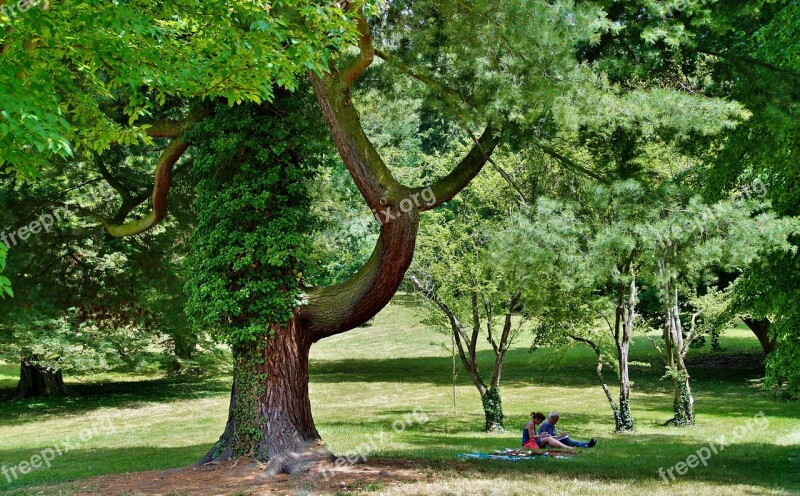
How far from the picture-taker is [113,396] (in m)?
29.1

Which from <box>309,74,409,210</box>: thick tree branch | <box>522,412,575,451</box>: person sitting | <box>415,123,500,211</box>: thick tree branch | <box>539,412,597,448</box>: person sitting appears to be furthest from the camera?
<box>539,412,597,448</box>: person sitting

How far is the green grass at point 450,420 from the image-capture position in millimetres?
10883

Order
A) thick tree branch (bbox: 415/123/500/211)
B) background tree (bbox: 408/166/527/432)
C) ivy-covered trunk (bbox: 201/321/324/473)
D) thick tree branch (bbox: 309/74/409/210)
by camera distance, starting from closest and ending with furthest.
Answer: thick tree branch (bbox: 309/74/409/210)
ivy-covered trunk (bbox: 201/321/324/473)
thick tree branch (bbox: 415/123/500/211)
background tree (bbox: 408/166/527/432)

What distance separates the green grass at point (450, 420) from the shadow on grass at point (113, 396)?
0.26ft

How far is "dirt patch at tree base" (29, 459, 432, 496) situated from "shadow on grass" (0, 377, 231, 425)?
15030mm

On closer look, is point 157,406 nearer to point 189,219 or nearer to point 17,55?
point 189,219

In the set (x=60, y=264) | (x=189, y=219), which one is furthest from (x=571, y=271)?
(x=60, y=264)

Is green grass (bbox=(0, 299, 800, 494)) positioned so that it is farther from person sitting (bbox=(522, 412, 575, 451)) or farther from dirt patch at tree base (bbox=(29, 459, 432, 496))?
person sitting (bbox=(522, 412, 575, 451))

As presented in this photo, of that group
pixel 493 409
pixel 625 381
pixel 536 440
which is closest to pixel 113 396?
pixel 493 409

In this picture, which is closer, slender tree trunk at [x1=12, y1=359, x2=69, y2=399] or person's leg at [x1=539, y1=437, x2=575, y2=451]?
person's leg at [x1=539, y1=437, x2=575, y2=451]

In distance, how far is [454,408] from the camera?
2588cm

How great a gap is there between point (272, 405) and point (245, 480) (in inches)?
47.7

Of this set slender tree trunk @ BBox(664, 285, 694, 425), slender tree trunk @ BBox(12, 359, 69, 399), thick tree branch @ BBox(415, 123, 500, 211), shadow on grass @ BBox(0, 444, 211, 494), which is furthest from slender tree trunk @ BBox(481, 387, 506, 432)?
slender tree trunk @ BBox(12, 359, 69, 399)

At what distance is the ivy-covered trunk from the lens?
420 inches
